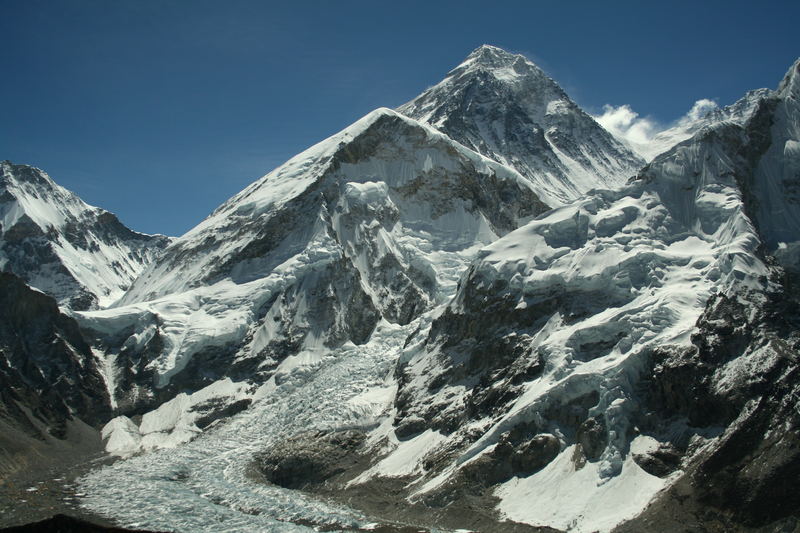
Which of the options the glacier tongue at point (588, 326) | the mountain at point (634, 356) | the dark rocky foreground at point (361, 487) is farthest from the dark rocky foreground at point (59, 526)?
the glacier tongue at point (588, 326)

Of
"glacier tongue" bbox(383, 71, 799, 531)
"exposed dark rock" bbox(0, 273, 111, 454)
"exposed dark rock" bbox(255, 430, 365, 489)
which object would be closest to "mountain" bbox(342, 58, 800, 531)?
"glacier tongue" bbox(383, 71, 799, 531)

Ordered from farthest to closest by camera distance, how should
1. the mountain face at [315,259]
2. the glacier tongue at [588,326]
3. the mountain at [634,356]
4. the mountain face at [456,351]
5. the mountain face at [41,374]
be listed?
the mountain face at [315,259] < the mountain face at [41,374] < the glacier tongue at [588,326] < the mountain face at [456,351] < the mountain at [634,356]

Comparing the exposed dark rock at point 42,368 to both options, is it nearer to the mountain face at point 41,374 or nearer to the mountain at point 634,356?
the mountain face at point 41,374

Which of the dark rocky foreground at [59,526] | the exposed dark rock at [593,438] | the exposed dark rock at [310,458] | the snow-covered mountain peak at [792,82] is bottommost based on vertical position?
the exposed dark rock at [593,438]

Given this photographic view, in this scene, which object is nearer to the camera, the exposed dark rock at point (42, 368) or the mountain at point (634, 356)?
the mountain at point (634, 356)

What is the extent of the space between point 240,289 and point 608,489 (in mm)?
84624

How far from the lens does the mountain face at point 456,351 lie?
216 ft

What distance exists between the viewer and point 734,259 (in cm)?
8131

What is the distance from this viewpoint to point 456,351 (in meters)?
96.8

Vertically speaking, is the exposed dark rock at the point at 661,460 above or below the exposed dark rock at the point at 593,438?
below

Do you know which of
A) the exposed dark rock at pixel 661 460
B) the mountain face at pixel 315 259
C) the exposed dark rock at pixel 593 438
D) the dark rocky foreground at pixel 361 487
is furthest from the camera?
the mountain face at pixel 315 259

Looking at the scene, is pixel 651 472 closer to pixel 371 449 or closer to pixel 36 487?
pixel 371 449

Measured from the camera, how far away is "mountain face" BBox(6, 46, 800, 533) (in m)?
65.8

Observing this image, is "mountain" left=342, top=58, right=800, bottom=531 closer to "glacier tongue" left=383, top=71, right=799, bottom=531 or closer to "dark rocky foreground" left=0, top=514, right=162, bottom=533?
"glacier tongue" left=383, top=71, right=799, bottom=531
